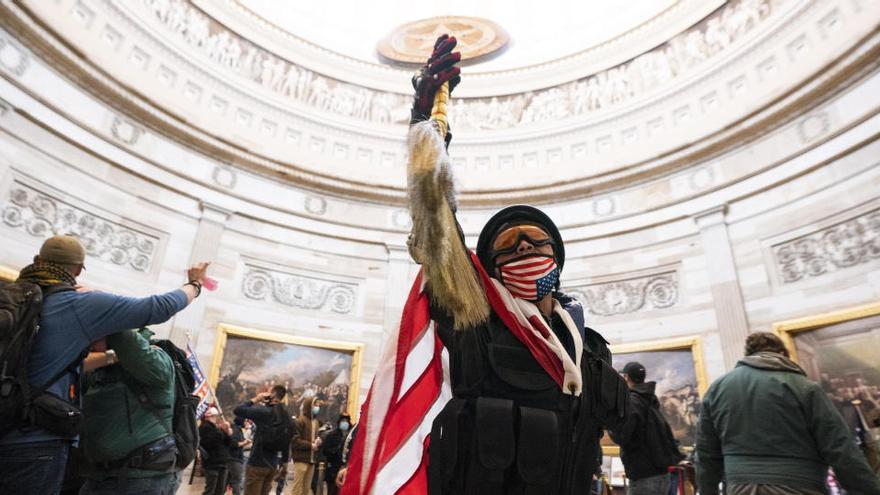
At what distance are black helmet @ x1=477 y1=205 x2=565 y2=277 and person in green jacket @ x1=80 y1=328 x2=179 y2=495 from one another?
6.44 feet

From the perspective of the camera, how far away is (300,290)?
12258 mm

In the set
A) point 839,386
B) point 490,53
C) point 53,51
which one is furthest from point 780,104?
point 53,51

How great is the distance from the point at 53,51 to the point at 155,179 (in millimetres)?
2888

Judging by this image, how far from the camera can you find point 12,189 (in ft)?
27.9

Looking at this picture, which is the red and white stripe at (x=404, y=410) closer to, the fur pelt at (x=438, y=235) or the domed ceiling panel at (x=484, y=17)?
the fur pelt at (x=438, y=235)

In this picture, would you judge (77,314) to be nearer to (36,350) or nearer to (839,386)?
(36,350)

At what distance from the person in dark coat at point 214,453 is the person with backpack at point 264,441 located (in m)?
0.31

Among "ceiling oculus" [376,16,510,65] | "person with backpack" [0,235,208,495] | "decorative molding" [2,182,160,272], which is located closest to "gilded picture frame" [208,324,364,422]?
"decorative molding" [2,182,160,272]

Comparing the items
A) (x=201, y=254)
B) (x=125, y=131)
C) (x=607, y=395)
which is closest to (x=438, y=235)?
(x=607, y=395)

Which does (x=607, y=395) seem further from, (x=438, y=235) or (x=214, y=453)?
(x=214, y=453)

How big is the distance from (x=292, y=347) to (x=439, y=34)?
11389 millimetres

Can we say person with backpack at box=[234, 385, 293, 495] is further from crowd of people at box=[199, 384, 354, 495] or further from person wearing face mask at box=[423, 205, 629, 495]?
person wearing face mask at box=[423, 205, 629, 495]

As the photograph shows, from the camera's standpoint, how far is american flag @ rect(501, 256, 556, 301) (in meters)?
1.73

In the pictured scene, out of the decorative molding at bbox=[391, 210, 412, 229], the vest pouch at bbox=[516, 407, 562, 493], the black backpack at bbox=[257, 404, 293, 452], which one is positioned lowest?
the black backpack at bbox=[257, 404, 293, 452]
